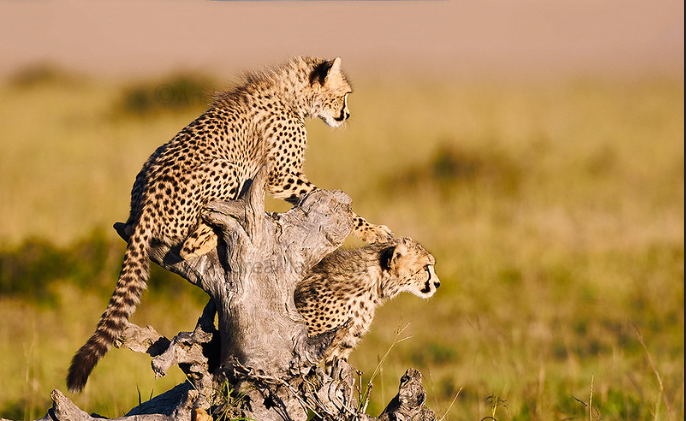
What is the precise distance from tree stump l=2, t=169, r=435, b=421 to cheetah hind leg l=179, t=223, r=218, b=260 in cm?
5

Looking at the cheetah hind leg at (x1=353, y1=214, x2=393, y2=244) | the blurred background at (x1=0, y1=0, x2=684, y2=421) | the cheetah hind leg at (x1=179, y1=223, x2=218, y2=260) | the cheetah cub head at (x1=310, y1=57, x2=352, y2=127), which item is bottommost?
the blurred background at (x1=0, y1=0, x2=684, y2=421)

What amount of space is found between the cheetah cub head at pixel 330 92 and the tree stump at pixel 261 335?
3.64ft

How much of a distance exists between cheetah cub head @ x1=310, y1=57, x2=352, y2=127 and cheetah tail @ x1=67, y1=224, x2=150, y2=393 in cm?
148

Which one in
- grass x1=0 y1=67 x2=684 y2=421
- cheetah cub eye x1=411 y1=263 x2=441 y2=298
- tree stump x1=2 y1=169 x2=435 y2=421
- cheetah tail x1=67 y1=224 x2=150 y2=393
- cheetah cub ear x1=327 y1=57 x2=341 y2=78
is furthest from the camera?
grass x1=0 y1=67 x2=684 y2=421

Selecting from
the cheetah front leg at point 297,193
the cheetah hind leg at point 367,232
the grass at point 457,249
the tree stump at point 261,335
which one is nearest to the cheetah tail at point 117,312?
the tree stump at point 261,335

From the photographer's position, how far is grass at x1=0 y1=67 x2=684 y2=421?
6.18 metres

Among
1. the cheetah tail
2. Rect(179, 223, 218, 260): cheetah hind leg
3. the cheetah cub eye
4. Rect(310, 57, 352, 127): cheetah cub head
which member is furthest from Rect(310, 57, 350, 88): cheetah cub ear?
the cheetah tail

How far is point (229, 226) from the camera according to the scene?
3.38m

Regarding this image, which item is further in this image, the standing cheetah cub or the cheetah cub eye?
the cheetah cub eye

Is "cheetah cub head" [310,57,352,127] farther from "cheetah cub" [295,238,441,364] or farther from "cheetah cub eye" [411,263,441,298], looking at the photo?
"cheetah cub eye" [411,263,441,298]

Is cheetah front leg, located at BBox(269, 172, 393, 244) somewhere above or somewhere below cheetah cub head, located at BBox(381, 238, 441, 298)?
above

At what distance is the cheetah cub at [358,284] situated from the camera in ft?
13.2

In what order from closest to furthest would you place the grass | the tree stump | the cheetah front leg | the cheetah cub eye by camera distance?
the tree stump, the cheetah front leg, the cheetah cub eye, the grass

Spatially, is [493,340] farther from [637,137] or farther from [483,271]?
[637,137]
